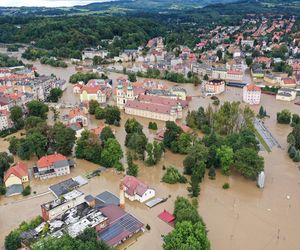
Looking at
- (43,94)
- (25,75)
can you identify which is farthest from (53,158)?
(25,75)

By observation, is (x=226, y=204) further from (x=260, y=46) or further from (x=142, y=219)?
(x=260, y=46)

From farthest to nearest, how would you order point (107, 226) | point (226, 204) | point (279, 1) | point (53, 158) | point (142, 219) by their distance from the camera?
point (279, 1), point (53, 158), point (226, 204), point (142, 219), point (107, 226)

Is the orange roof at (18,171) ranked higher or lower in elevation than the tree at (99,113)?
higher

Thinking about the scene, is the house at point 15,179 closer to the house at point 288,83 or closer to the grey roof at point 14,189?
the grey roof at point 14,189

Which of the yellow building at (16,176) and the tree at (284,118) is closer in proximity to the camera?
the yellow building at (16,176)

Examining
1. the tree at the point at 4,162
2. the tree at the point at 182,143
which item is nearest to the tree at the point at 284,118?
the tree at the point at 182,143
